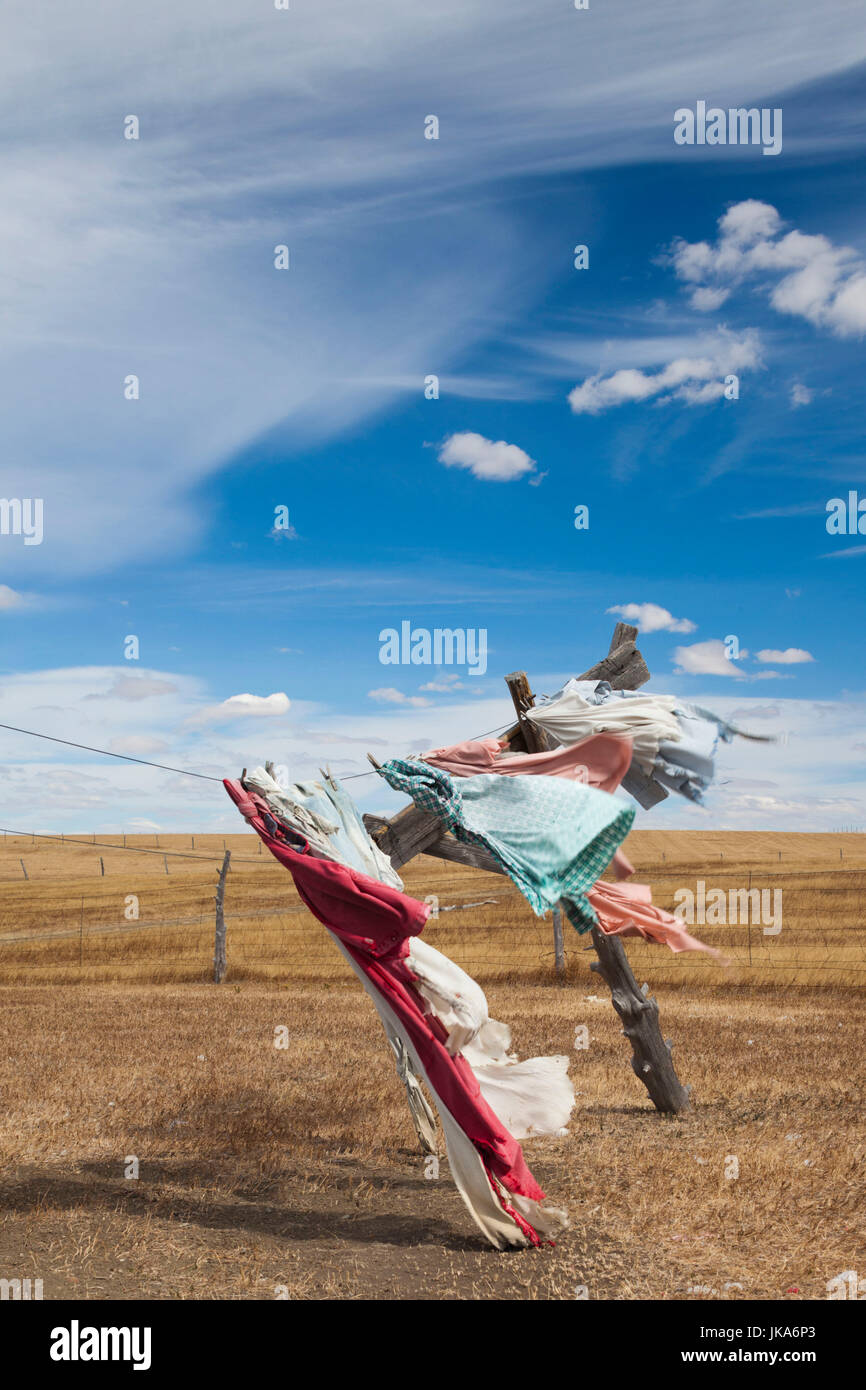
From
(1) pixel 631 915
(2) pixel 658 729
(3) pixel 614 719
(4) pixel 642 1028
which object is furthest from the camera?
(4) pixel 642 1028

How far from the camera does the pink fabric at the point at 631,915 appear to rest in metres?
9.22

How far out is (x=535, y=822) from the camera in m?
7.27

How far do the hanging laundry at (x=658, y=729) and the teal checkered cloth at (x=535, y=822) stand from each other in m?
0.65

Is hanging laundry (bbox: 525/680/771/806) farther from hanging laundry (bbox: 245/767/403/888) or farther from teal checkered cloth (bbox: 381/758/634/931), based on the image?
hanging laundry (bbox: 245/767/403/888)

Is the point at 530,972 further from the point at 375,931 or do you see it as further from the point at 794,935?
the point at 375,931

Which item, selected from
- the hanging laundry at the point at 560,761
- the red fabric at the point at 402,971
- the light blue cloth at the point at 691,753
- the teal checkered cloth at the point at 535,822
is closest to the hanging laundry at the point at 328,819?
the red fabric at the point at 402,971

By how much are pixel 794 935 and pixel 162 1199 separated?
81.8 feet

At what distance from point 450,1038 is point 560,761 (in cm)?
225

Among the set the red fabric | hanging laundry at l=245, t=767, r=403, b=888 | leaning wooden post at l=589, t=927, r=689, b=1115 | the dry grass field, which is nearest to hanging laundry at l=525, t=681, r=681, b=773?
hanging laundry at l=245, t=767, r=403, b=888

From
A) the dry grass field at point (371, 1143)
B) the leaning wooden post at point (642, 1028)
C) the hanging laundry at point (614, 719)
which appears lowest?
the dry grass field at point (371, 1143)

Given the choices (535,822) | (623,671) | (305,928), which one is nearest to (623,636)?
(623,671)

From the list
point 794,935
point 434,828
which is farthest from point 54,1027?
point 794,935

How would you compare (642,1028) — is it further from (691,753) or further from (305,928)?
(305,928)

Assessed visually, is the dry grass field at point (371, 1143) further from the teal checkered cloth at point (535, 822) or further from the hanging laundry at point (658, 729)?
the hanging laundry at point (658, 729)
